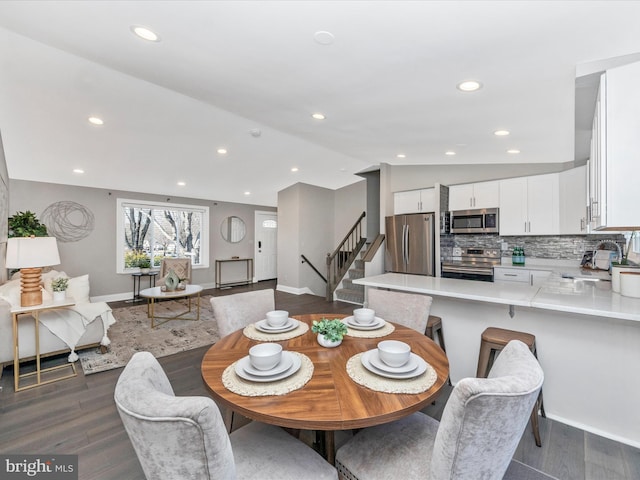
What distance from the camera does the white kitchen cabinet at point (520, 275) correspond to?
3789 mm

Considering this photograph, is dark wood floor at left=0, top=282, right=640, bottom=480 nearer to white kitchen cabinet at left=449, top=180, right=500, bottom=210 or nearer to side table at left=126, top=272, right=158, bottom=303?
white kitchen cabinet at left=449, top=180, right=500, bottom=210

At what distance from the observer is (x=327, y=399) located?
3.47 feet

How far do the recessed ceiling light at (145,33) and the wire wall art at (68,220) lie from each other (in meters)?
5.17

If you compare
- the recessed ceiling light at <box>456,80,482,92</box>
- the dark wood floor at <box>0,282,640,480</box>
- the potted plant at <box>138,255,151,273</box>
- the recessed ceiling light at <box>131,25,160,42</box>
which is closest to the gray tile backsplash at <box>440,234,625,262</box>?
the dark wood floor at <box>0,282,640,480</box>

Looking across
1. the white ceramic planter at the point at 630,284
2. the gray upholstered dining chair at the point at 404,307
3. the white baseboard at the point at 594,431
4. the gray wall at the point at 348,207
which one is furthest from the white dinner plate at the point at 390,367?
the gray wall at the point at 348,207

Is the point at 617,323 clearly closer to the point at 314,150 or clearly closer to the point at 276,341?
the point at 276,341

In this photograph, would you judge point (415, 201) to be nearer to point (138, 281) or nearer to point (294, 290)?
point (294, 290)

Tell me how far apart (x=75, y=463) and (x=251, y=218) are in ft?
22.1

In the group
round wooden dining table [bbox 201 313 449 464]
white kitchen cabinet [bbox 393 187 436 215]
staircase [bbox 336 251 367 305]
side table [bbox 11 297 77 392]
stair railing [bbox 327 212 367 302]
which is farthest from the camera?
stair railing [bbox 327 212 367 302]

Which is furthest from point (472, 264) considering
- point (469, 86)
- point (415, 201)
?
point (469, 86)

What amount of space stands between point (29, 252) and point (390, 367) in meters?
3.27

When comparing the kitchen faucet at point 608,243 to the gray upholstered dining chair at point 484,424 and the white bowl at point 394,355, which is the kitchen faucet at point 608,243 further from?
the white bowl at point 394,355

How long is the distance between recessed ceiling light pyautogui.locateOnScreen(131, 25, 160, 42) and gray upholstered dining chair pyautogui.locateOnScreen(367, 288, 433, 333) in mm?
2286

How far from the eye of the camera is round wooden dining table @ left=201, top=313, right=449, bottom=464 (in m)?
0.95
